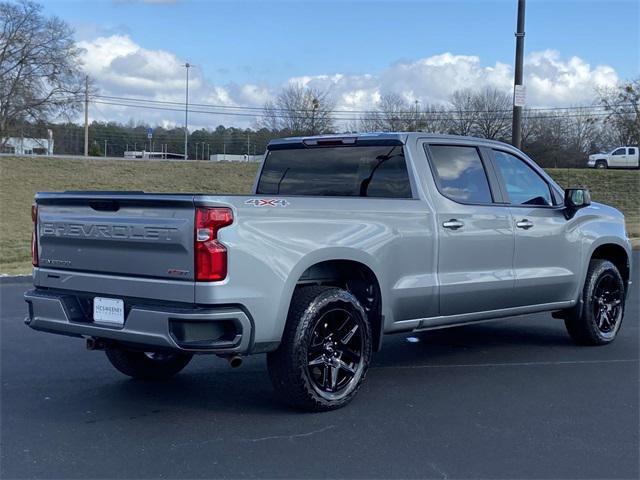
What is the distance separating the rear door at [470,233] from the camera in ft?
20.4

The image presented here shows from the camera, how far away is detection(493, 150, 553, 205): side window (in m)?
7.00

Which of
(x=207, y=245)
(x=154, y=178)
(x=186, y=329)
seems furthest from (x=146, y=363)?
(x=154, y=178)

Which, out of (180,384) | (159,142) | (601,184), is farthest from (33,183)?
(159,142)

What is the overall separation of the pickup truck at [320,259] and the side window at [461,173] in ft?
0.04

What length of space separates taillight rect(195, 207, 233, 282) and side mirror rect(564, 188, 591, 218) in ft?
12.6

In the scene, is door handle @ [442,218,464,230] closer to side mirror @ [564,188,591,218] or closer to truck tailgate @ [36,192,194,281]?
side mirror @ [564,188,591,218]

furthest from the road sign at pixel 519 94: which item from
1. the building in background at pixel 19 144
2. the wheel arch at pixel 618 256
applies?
the building in background at pixel 19 144

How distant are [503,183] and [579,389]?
74.3 inches

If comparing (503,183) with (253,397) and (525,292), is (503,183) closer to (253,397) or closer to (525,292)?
(525,292)

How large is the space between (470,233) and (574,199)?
143 centimetres

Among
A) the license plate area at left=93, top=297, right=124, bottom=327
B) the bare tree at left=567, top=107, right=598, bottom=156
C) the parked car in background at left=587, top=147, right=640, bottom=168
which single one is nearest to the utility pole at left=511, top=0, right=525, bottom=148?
the license plate area at left=93, top=297, right=124, bottom=327

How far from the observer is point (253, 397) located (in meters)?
5.84

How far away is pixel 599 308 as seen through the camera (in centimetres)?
779

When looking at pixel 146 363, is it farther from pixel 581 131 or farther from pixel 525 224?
pixel 581 131
